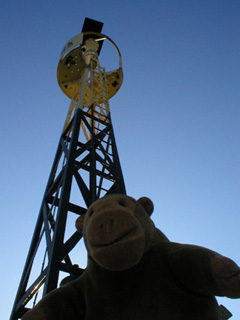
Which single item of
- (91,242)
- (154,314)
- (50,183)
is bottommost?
(154,314)

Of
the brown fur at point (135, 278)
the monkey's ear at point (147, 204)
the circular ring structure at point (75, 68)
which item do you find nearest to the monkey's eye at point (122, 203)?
the brown fur at point (135, 278)

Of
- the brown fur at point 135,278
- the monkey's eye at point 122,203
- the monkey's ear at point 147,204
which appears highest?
the monkey's ear at point 147,204

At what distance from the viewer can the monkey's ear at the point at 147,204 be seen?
1.61m

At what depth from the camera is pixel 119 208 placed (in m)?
1.26

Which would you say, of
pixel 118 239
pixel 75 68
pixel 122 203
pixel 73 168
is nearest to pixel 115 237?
pixel 118 239

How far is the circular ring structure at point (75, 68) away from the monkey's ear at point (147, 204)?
5445 millimetres

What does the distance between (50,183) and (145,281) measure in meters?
3.41

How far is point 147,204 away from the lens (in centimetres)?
162

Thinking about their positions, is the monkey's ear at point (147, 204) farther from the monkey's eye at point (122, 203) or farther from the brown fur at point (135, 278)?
the monkey's eye at point (122, 203)

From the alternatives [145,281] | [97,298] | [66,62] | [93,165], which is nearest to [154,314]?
[145,281]

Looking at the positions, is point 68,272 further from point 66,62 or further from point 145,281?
point 66,62

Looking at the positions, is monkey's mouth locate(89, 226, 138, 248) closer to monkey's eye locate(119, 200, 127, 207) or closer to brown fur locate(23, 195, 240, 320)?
brown fur locate(23, 195, 240, 320)

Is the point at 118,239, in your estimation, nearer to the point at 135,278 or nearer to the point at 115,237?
the point at 115,237

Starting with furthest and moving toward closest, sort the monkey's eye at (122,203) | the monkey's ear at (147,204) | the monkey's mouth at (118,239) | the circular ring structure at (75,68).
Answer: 1. the circular ring structure at (75,68)
2. the monkey's ear at (147,204)
3. the monkey's eye at (122,203)
4. the monkey's mouth at (118,239)
